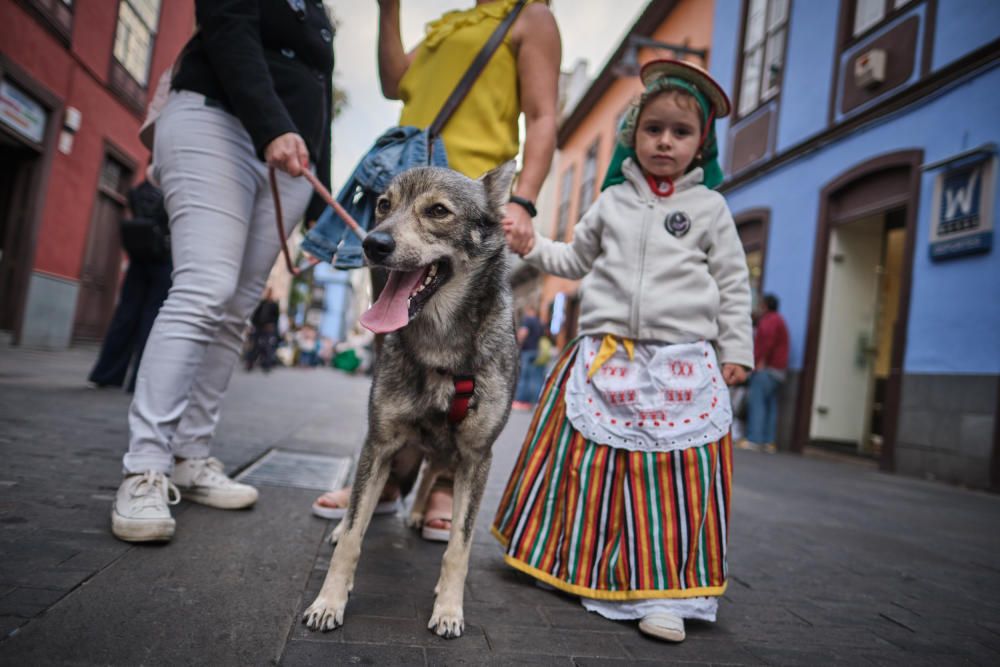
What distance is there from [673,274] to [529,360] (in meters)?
11.6

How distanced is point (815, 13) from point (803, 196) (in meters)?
3.02

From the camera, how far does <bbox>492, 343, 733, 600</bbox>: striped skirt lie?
2346 mm

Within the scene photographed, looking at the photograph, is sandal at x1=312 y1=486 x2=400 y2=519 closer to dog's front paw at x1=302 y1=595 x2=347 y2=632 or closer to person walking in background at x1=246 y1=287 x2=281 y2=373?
dog's front paw at x1=302 y1=595 x2=347 y2=632

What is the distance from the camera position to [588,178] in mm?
23750

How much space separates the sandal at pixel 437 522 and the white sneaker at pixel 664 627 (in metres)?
0.93

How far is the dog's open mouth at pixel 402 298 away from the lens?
6.53 feet

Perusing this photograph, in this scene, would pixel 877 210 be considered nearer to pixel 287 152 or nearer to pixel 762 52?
pixel 762 52

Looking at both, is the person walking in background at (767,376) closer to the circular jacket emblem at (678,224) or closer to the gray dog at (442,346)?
the circular jacket emblem at (678,224)

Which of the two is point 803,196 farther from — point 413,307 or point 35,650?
point 35,650

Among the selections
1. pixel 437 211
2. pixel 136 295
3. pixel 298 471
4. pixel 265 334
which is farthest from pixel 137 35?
pixel 437 211

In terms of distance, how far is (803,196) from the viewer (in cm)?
1091

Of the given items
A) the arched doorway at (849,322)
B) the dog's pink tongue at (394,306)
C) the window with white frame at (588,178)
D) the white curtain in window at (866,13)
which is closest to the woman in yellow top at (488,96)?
the dog's pink tongue at (394,306)

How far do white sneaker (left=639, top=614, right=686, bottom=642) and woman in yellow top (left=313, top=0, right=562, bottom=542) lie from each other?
101cm

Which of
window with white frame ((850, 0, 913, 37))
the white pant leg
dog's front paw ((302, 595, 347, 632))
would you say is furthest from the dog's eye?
window with white frame ((850, 0, 913, 37))
